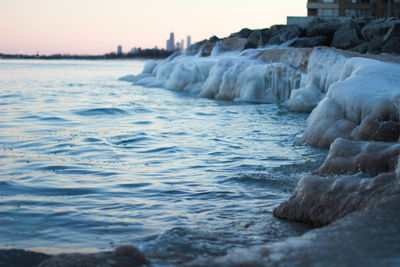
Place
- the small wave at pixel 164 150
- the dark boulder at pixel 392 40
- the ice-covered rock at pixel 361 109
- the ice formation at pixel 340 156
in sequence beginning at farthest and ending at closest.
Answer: the dark boulder at pixel 392 40
the small wave at pixel 164 150
the ice-covered rock at pixel 361 109
the ice formation at pixel 340 156

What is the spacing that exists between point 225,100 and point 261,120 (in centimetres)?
678

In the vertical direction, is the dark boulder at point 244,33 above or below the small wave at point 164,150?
above

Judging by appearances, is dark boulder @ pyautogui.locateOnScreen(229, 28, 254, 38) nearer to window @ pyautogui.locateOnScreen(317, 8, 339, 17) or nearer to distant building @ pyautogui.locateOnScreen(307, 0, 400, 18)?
distant building @ pyautogui.locateOnScreen(307, 0, 400, 18)

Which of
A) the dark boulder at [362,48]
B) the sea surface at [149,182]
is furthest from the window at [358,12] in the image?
the sea surface at [149,182]

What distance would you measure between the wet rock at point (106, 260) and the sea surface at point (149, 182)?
20 centimetres

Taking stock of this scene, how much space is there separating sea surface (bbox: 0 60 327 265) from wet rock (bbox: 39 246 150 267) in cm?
20

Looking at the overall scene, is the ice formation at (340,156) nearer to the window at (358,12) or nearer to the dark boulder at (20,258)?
the dark boulder at (20,258)

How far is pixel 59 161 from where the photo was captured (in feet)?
26.6

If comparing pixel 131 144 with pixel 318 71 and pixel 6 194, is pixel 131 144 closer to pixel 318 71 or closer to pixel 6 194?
pixel 6 194

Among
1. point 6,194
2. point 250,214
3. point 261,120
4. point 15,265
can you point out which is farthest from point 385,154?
point 261,120

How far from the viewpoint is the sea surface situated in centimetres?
455

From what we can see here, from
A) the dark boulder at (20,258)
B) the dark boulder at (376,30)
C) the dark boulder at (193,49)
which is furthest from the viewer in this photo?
the dark boulder at (193,49)

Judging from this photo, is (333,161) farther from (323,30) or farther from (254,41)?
(254,41)

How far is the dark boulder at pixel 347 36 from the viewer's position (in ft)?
97.6
